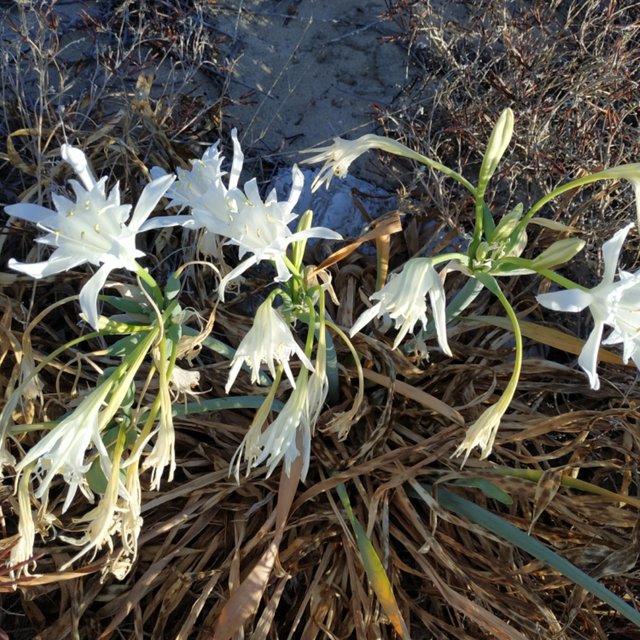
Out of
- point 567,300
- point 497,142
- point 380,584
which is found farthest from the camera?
point 380,584

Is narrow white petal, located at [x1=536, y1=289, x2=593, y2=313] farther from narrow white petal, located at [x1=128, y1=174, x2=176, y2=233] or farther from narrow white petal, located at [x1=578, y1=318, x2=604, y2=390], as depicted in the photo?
narrow white petal, located at [x1=128, y1=174, x2=176, y2=233]

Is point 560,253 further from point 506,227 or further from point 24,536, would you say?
point 24,536

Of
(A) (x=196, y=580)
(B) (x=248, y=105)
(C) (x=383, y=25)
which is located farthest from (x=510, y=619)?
(C) (x=383, y=25)

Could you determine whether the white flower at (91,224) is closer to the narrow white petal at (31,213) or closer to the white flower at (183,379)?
the narrow white petal at (31,213)

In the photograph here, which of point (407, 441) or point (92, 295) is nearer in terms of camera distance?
point (92, 295)

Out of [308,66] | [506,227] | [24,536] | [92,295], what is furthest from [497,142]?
[308,66]
